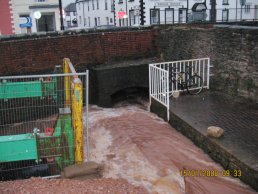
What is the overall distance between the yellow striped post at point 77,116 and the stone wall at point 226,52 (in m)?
5.49

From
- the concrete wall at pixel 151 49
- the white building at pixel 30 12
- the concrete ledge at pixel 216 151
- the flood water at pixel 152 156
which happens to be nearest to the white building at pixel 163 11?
the white building at pixel 30 12

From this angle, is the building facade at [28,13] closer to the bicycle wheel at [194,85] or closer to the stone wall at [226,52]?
the stone wall at [226,52]

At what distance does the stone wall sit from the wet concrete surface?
44cm

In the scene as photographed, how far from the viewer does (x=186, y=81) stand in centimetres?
1069

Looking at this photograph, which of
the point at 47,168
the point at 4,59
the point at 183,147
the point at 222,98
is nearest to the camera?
the point at 47,168

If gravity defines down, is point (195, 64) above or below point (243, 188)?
above

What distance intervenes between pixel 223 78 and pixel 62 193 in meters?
7.07

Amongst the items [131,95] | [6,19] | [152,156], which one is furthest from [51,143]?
[6,19]

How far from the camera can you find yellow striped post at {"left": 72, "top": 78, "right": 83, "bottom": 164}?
5.34 meters

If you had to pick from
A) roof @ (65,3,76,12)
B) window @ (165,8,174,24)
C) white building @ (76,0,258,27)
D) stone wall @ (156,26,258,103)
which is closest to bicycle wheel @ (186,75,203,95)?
stone wall @ (156,26,258,103)

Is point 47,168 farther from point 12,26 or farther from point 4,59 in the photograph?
point 12,26

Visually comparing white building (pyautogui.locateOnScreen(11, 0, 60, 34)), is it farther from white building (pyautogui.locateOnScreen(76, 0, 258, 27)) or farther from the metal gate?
the metal gate

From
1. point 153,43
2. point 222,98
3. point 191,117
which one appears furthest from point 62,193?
point 153,43

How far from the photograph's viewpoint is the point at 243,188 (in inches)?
238
